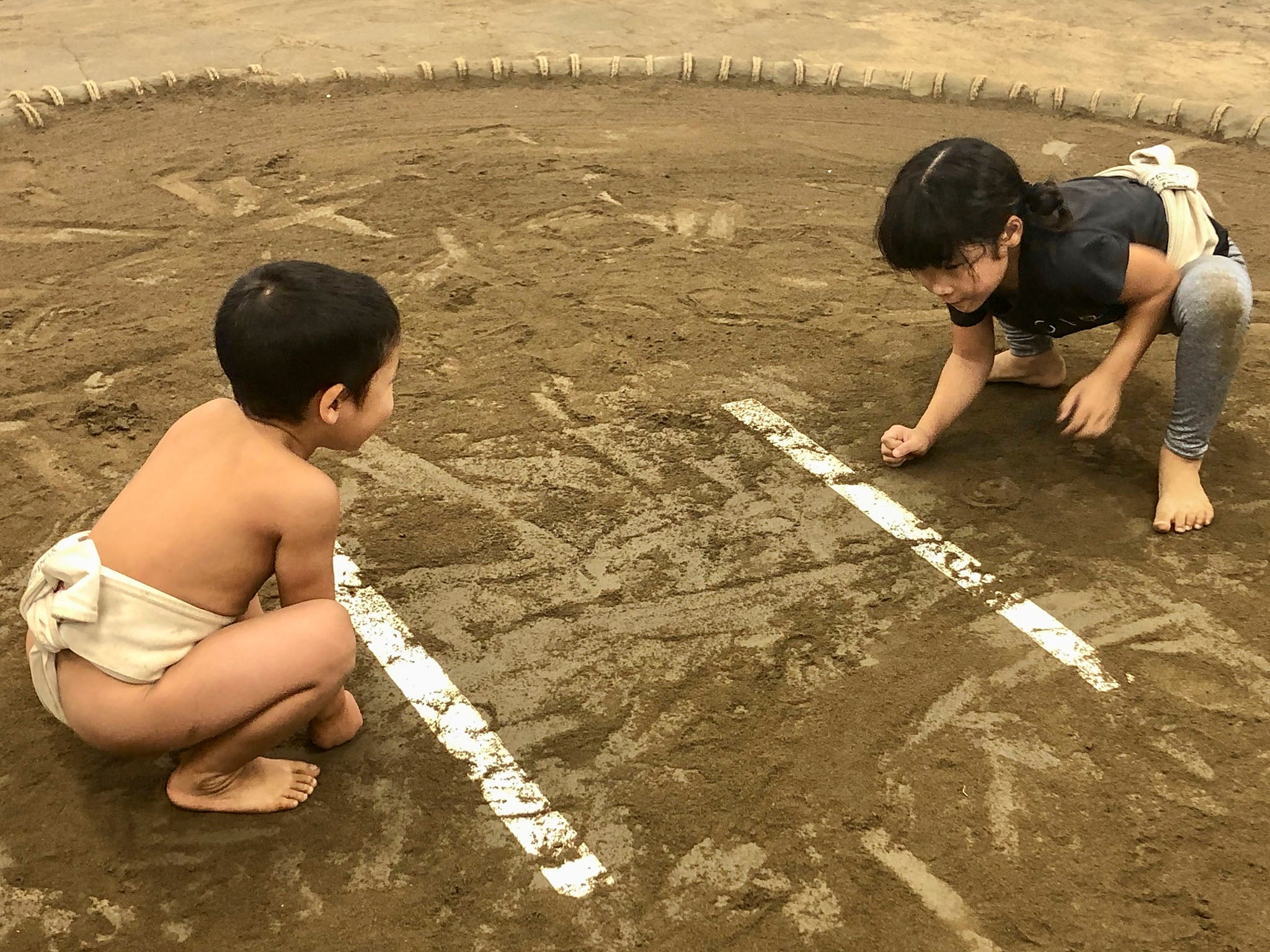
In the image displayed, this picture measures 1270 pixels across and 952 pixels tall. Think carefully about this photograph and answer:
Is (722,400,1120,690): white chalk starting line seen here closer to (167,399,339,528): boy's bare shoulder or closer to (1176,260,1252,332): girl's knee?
(1176,260,1252,332): girl's knee

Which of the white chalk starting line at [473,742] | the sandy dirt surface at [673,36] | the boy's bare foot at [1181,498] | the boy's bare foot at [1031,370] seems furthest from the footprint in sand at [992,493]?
the sandy dirt surface at [673,36]

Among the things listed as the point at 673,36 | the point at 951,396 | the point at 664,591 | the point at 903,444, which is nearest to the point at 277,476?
the point at 664,591

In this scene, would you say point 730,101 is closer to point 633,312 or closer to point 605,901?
point 633,312

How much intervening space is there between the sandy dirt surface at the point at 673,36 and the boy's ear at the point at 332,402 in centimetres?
356

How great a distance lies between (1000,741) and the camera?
5.57ft

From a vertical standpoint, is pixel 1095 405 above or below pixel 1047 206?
below

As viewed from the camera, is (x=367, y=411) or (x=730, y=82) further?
(x=730, y=82)

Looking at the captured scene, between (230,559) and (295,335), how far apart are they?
323 millimetres

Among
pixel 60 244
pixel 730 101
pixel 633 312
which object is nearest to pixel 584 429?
pixel 633 312

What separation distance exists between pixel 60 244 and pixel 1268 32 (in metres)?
5.47

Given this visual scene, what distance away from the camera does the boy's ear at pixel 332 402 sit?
4.73 feet

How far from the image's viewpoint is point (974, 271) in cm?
196

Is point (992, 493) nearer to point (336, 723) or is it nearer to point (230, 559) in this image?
point (336, 723)

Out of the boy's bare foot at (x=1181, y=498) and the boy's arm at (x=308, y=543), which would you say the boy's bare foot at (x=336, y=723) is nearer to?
the boy's arm at (x=308, y=543)
